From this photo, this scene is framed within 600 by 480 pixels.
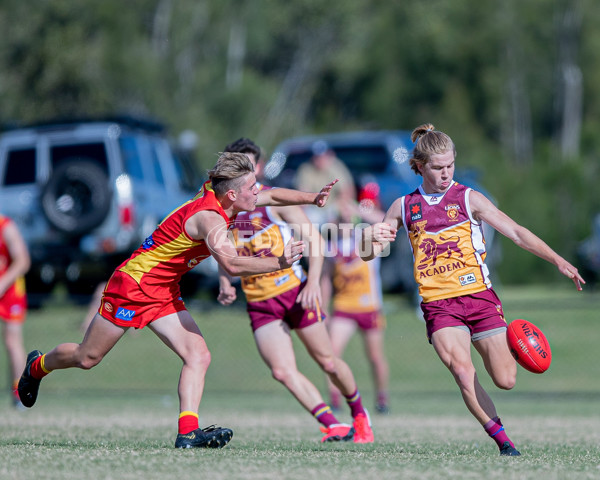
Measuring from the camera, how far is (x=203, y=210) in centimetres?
626

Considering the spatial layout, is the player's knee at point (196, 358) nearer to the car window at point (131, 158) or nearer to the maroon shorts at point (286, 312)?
the maroon shorts at point (286, 312)

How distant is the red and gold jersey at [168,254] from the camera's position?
639cm

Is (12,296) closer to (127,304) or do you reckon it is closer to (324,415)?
(324,415)

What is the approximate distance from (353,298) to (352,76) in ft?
105

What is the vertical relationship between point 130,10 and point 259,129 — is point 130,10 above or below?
above

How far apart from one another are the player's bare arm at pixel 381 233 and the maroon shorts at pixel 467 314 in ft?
1.57

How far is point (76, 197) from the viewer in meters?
15.2

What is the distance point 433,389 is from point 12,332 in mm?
6356

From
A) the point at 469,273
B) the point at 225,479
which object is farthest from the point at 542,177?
the point at 225,479

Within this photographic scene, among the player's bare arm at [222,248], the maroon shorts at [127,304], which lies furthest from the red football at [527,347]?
the maroon shorts at [127,304]

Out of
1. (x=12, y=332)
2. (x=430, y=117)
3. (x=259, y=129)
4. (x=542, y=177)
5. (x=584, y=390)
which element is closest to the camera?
(x=12, y=332)

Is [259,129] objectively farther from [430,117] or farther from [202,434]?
[202,434]

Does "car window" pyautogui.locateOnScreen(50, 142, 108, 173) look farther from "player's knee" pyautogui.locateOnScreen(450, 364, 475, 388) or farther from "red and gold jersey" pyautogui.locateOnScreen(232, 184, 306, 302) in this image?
"player's knee" pyautogui.locateOnScreen(450, 364, 475, 388)

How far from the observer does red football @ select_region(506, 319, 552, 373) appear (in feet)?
20.5
